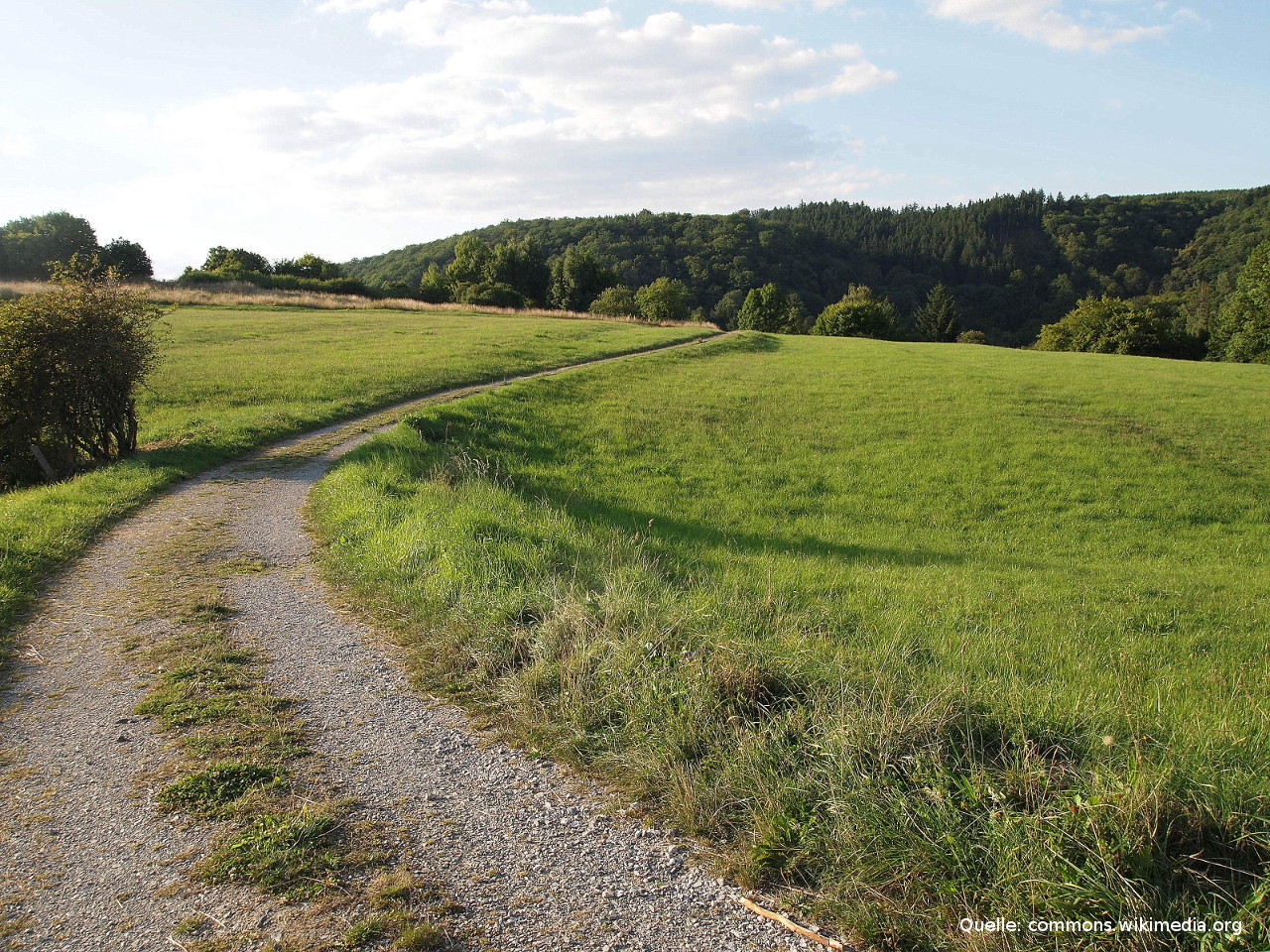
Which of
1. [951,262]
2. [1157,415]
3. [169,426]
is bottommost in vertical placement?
[1157,415]

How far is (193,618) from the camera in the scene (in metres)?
6.55

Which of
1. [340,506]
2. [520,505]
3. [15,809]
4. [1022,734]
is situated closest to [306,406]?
[340,506]

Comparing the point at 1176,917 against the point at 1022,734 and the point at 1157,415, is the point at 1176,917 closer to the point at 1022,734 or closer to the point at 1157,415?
the point at 1022,734

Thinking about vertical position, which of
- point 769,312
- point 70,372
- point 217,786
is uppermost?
point 769,312

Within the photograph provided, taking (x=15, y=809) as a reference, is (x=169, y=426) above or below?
above

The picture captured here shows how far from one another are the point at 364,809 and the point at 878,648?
376 centimetres

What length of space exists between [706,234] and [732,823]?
130595 mm

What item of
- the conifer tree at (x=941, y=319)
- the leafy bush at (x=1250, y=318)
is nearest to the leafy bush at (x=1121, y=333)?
the leafy bush at (x=1250, y=318)

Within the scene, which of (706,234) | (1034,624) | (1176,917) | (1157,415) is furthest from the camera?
(706,234)

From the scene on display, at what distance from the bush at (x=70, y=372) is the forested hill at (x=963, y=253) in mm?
93678

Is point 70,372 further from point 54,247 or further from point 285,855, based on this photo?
point 54,247

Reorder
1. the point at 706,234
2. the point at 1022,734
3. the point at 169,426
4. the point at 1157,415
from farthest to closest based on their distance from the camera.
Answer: the point at 706,234 < the point at 1157,415 < the point at 169,426 < the point at 1022,734

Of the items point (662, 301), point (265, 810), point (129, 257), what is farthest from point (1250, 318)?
point (129, 257)

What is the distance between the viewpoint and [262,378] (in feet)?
76.7
